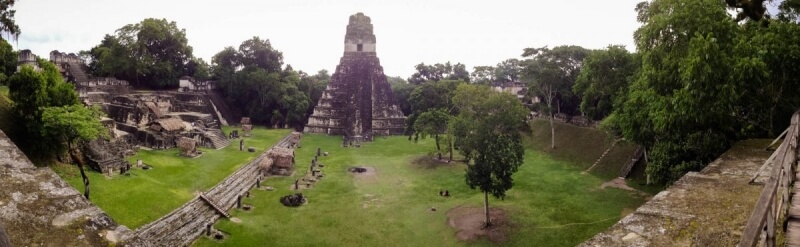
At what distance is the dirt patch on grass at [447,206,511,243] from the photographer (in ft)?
61.3

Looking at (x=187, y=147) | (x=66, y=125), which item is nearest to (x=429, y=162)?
(x=187, y=147)

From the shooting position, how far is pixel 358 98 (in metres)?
52.0

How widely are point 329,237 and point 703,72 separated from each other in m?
13.5

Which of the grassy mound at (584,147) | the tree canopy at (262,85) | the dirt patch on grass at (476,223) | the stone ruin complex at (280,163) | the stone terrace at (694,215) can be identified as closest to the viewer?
the stone terrace at (694,215)

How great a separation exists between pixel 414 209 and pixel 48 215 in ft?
53.5

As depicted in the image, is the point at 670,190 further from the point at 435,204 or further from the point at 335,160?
the point at 335,160

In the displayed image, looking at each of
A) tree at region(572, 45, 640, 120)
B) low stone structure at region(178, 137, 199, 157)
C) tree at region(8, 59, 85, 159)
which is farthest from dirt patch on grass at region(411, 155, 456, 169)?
tree at region(8, 59, 85, 159)

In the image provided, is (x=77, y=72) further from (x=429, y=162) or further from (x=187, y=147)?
(x=429, y=162)

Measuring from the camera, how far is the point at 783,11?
1384 centimetres

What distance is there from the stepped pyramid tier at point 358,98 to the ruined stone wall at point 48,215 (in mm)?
37416

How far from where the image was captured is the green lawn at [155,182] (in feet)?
57.5

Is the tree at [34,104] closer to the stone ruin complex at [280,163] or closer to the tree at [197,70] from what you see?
the stone ruin complex at [280,163]

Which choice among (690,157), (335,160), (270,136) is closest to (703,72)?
(690,157)

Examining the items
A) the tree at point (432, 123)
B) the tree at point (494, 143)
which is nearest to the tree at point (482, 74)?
the tree at point (432, 123)
